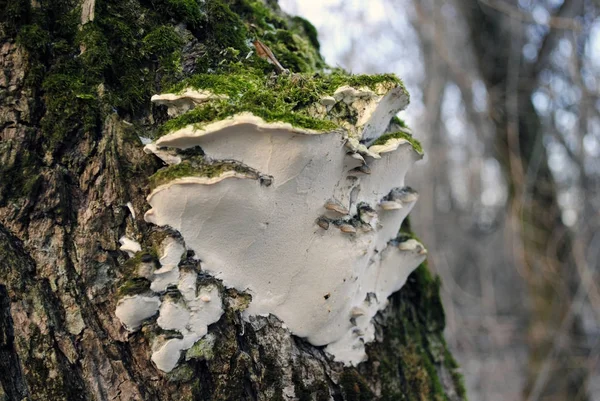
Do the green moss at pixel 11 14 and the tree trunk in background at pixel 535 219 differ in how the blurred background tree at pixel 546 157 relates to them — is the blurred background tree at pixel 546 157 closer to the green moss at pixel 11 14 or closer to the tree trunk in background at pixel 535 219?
the tree trunk in background at pixel 535 219

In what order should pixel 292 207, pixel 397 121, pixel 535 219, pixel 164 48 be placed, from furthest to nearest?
pixel 535 219
pixel 397 121
pixel 164 48
pixel 292 207

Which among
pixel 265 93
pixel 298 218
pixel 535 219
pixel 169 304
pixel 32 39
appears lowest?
pixel 169 304

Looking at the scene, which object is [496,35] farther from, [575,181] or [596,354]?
[596,354]

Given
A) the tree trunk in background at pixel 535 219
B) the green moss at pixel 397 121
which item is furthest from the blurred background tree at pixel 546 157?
the green moss at pixel 397 121

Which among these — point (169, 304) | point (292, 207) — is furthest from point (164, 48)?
point (169, 304)

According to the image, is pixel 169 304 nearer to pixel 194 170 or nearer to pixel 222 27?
pixel 194 170

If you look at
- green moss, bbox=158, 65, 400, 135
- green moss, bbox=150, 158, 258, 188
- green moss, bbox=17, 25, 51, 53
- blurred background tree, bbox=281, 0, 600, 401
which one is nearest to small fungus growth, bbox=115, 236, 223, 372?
green moss, bbox=150, 158, 258, 188

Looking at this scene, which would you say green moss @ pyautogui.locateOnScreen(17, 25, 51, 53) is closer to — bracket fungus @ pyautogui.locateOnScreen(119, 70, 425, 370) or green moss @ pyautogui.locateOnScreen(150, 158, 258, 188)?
bracket fungus @ pyautogui.locateOnScreen(119, 70, 425, 370)

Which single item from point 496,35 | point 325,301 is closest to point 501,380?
point 496,35
